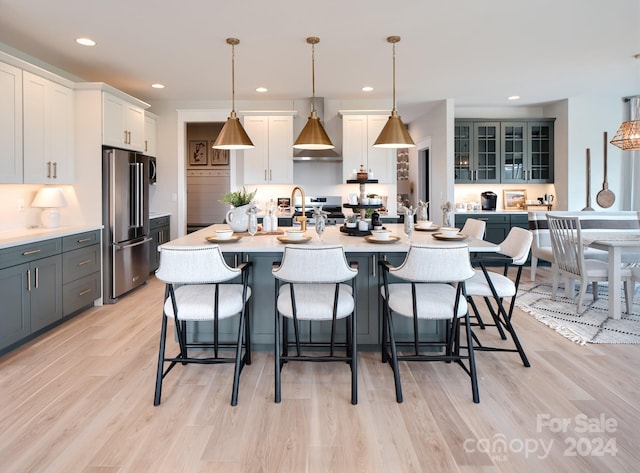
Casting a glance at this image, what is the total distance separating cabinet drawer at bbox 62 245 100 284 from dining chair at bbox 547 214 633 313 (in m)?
4.87

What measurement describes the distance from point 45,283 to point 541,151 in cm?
719

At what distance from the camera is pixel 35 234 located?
368cm

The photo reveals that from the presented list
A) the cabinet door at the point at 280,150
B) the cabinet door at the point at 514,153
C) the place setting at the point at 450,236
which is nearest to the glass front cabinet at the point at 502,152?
the cabinet door at the point at 514,153

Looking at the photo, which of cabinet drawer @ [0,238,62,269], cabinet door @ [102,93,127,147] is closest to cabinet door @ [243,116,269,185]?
cabinet door @ [102,93,127,147]

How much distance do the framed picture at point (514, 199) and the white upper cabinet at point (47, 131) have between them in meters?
6.50

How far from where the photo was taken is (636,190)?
6297 mm

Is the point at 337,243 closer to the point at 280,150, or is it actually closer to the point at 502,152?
the point at 280,150

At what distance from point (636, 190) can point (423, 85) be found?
12.0 ft

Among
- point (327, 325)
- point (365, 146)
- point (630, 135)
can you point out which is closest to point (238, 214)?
point (327, 325)

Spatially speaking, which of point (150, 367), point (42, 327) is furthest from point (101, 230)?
point (150, 367)

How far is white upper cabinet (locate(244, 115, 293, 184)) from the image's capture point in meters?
6.27

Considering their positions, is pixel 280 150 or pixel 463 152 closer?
pixel 280 150

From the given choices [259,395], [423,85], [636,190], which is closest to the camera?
[259,395]

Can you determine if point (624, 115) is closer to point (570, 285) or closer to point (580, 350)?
point (570, 285)
